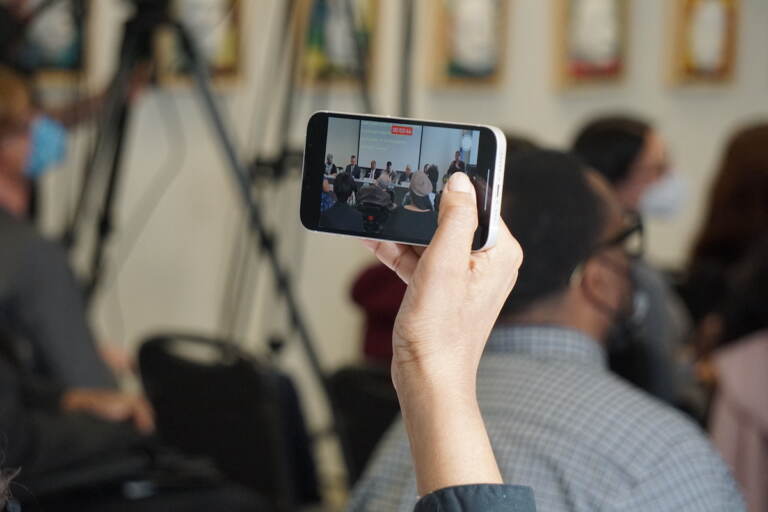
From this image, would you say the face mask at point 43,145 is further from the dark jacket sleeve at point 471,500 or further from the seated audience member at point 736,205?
the dark jacket sleeve at point 471,500

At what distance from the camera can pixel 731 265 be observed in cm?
291

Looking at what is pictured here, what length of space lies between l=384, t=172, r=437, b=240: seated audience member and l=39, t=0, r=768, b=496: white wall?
2452 millimetres

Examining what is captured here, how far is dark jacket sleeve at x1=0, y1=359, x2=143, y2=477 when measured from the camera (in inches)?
62.8

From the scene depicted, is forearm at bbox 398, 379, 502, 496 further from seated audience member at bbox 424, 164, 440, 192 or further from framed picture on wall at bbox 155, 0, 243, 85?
framed picture on wall at bbox 155, 0, 243, 85

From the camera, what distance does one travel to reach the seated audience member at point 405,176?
72cm

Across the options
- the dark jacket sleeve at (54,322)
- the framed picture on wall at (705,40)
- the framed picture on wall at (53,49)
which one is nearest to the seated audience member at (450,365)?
the dark jacket sleeve at (54,322)

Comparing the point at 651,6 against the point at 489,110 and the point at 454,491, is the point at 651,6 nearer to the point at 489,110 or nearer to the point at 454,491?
the point at 489,110

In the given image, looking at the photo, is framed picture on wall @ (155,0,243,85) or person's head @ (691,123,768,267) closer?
person's head @ (691,123,768,267)

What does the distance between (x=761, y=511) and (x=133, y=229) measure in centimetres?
282

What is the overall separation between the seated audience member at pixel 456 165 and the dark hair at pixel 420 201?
0.08ft

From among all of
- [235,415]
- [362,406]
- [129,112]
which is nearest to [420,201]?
[362,406]

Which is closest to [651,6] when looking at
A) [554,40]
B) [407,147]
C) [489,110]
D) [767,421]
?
[554,40]

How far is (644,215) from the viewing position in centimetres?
260

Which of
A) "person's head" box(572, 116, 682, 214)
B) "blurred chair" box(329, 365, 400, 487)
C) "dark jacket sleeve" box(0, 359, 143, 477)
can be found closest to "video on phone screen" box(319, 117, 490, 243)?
"dark jacket sleeve" box(0, 359, 143, 477)
